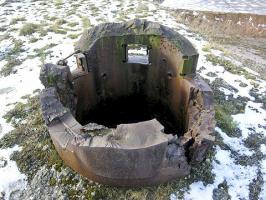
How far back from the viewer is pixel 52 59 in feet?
23.4

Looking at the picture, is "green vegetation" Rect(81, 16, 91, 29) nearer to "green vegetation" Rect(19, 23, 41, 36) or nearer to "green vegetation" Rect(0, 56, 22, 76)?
"green vegetation" Rect(19, 23, 41, 36)

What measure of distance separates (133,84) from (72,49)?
2.69 metres

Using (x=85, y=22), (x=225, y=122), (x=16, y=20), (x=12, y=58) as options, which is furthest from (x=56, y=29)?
(x=225, y=122)

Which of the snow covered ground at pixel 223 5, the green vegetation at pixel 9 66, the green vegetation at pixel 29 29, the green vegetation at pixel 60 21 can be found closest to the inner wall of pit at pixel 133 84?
the green vegetation at pixel 9 66

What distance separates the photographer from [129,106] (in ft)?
19.7

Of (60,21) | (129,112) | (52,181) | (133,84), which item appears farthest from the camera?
(60,21)

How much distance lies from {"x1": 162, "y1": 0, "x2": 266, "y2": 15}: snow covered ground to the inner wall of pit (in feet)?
23.3

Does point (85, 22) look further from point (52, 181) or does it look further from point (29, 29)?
point (52, 181)

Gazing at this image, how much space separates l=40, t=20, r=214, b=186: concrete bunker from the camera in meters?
3.36

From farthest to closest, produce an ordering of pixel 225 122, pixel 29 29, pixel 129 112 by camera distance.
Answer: pixel 29 29 < pixel 129 112 < pixel 225 122

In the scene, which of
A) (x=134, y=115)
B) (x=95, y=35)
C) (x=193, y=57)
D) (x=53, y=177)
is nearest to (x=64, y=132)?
(x=53, y=177)

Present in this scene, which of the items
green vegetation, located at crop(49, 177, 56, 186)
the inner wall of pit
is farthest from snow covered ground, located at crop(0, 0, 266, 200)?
the inner wall of pit

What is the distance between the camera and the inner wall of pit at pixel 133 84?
4.88m

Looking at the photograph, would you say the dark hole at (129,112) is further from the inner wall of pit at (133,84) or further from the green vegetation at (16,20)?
the green vegetation at (16,20)
